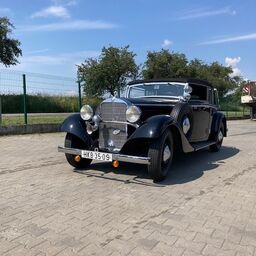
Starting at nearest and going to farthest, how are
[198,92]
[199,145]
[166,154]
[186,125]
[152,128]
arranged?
[152,128] < [166,154] < [186,125] < [199,145] < [198,92]

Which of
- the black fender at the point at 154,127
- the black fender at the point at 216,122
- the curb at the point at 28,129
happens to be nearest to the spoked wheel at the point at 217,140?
the black fender at the point at 216,122

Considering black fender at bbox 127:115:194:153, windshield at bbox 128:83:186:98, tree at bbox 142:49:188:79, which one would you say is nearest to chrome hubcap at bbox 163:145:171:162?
black fender at bbox 127:115:194:153

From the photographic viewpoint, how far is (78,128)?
7613 millimetres

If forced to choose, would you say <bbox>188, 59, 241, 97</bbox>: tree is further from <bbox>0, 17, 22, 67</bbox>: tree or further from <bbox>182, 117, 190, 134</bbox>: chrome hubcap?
<bbox>182, 117, 190, 134</bbox>: chrome hubcap

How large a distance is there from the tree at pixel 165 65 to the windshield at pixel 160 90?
83.7 ft

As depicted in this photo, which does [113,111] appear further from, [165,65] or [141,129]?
[165,65]

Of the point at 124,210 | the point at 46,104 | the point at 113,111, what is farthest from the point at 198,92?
the point at 46,104

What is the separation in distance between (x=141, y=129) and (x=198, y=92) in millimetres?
3403

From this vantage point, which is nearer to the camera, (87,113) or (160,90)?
(87,113)

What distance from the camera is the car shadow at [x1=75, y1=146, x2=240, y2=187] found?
23.3ft

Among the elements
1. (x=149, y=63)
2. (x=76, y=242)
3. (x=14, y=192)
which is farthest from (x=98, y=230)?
(x=149, y=63)

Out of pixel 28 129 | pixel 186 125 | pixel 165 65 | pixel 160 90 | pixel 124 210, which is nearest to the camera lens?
pixel 124 210

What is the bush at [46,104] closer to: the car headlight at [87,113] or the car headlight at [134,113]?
the car headlight at [87,113]

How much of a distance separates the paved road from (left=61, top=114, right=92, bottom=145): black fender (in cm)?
61
